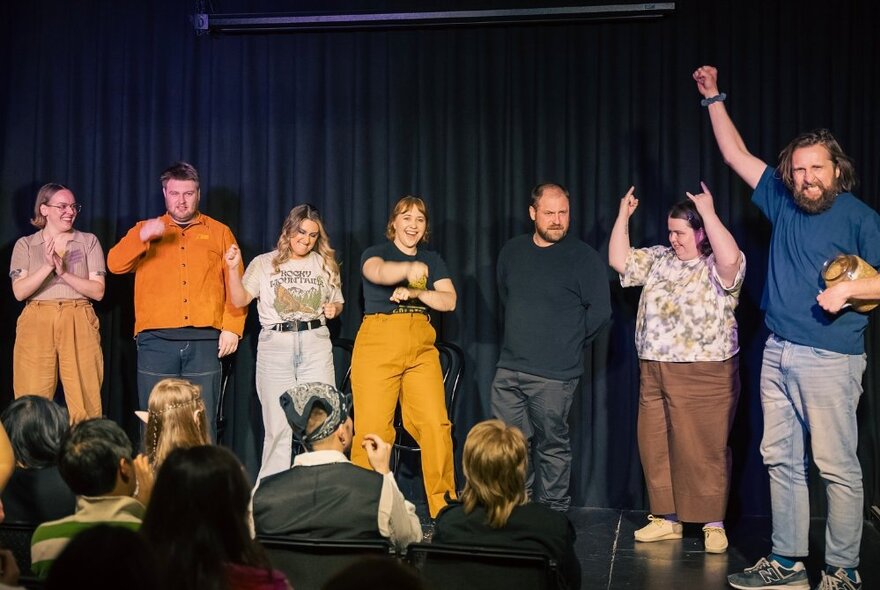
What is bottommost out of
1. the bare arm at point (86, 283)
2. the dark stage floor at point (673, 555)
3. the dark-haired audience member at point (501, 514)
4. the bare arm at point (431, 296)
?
the dark stage floor at point (673, 555)

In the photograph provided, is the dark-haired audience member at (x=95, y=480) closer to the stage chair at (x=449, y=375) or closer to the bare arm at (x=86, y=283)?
the stage chair at (x=449, y=375)

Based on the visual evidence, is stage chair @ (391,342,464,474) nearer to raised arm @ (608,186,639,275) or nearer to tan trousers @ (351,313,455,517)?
tan trousers @ (351,313,455,517)

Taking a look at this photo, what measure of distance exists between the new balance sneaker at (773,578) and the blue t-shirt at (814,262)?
905 mm

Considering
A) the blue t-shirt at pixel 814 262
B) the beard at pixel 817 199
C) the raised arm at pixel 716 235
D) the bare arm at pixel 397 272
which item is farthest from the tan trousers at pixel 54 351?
the beard at pixel 817 199

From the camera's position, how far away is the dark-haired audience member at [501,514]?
285 centimetres

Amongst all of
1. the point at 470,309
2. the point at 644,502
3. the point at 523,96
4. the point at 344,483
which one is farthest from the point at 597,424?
the point at 344,483

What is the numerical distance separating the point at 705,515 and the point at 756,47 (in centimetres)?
251

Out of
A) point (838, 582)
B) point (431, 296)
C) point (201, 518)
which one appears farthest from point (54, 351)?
point (838, 582)

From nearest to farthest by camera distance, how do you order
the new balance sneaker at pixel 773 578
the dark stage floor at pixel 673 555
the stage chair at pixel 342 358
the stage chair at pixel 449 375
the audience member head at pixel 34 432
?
the audience member head at pixel 34 432 < the new balance sneaker at pixel 773 578 < the dark stage floor at pixel 673 555 < the stage chair at pixel 449 375 < the stage chair at pixel 342 358

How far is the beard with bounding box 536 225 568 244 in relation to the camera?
5.04 meters

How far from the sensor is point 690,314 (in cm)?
466

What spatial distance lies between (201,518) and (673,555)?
2.90 metres

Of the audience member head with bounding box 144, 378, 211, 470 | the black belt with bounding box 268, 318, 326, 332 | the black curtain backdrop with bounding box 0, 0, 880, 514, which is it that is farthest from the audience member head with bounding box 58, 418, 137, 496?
the black curtain backdrop with bounding box 0, 0, 880, 514

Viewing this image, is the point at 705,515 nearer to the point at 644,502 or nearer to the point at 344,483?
the point at 644,502
